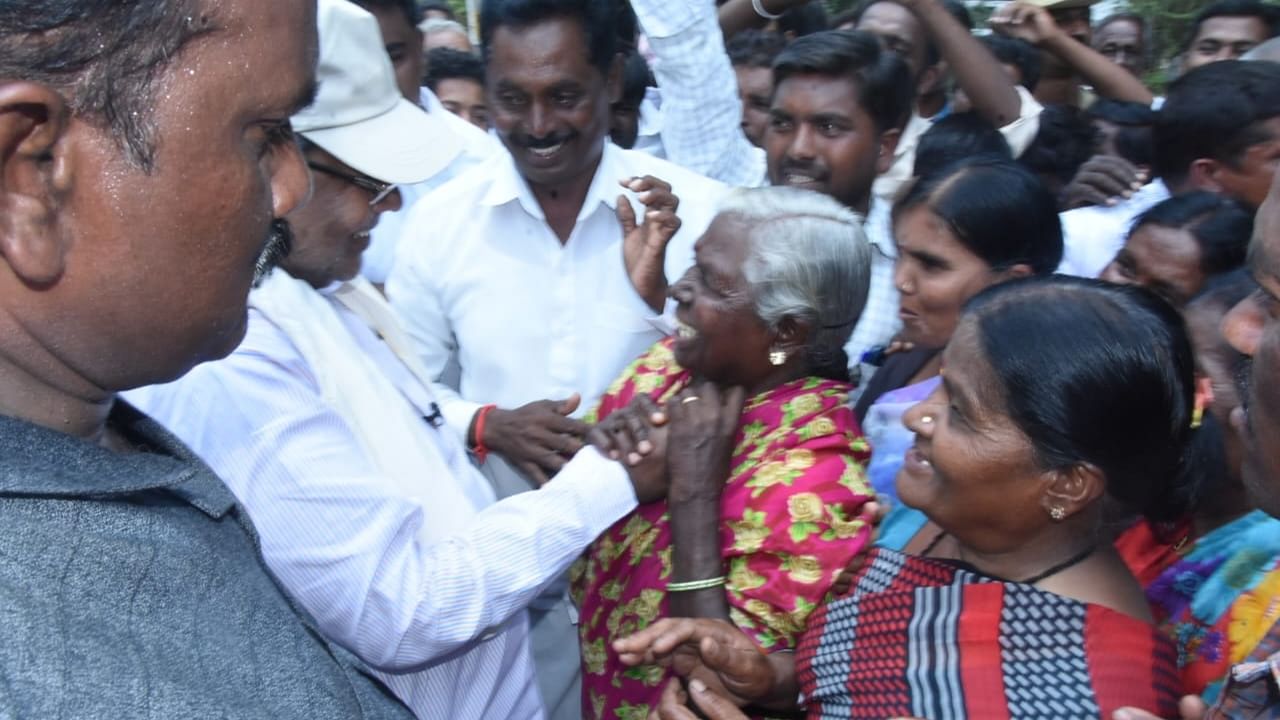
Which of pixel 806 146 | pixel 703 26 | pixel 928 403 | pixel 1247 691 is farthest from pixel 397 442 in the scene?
pixel 703 26

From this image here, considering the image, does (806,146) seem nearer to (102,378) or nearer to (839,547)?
(839,547)

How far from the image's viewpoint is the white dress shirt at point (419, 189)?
4090mm

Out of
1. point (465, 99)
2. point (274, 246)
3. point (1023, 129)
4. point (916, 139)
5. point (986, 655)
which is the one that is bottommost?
point (465, 99)

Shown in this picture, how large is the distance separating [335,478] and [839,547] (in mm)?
934

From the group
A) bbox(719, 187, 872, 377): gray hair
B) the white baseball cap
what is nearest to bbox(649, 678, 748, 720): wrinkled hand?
bbox(719, 187, 872, 377): gray hair

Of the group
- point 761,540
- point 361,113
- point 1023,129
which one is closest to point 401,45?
point 361,113

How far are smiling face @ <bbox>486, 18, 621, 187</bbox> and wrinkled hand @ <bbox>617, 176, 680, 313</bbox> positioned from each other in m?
0.27

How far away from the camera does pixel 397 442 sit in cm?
201

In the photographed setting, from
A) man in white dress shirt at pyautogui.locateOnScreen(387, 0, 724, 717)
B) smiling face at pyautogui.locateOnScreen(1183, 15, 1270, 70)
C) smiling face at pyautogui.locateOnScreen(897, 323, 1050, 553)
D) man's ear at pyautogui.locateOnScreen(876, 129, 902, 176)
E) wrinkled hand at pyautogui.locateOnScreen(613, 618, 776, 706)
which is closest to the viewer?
smiling face at pyautogui.locateOnScreen(897, 323, 1050, 553)

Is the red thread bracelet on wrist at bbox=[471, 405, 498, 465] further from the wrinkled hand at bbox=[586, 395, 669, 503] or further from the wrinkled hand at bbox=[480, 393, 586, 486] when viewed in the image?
the wrinkled hand at bbox=[586, 395, 669, 503]

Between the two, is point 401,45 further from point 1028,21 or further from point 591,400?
point 1028,21

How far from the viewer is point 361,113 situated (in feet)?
6.75

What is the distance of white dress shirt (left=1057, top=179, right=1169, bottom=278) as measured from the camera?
379 centimetres

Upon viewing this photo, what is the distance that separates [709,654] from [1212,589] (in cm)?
90
